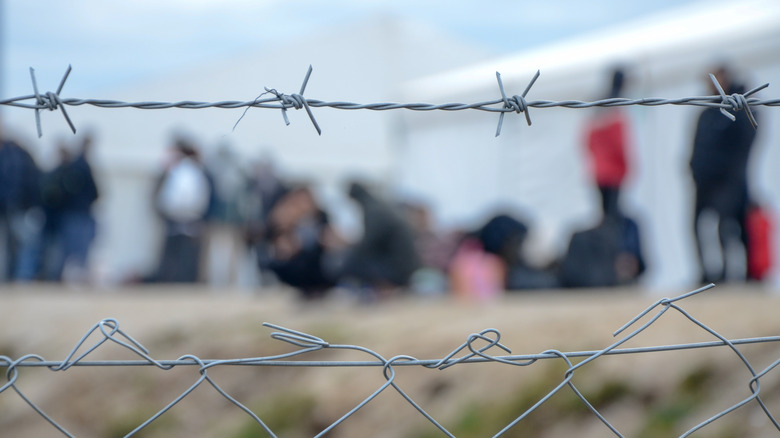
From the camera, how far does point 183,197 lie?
7.28 metres

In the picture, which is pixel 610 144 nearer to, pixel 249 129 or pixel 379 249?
pixel 379 249

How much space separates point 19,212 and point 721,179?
575 cm

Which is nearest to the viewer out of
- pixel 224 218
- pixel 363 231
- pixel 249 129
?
pixel 363 231

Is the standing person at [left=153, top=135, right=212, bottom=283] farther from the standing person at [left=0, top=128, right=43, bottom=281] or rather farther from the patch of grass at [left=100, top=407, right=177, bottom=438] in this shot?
the patch of grass at [left=100, top=407, right=177, bottom=438]

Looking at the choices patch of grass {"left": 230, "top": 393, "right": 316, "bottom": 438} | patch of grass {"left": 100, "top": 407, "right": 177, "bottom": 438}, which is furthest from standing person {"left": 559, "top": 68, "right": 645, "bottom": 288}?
patch of grass {"left": 100, "top": 407, "right": 177, "bottom": 438}

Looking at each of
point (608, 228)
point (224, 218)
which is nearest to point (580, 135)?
point (608, 228)

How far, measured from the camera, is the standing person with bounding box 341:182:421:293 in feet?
19.8

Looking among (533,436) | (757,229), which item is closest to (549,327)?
(533,436)

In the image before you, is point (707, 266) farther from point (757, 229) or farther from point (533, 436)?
point (533, 436)

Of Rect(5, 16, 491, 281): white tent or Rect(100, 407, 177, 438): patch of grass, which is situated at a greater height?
Rect(5, 16, 491, 281): white tent

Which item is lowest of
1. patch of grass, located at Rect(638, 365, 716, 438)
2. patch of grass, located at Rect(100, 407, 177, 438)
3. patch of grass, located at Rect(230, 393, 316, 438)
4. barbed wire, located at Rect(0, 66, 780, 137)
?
patch of grass, located at Rect(100, 407, 177, 438)

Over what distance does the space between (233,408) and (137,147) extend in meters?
7.44

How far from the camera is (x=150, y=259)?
11.4m

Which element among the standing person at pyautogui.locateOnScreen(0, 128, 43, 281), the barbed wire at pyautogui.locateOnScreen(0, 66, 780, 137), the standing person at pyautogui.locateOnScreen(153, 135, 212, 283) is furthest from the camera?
the standing person at pyautogui.locateOnScreen(153, 135, 212, 283)
